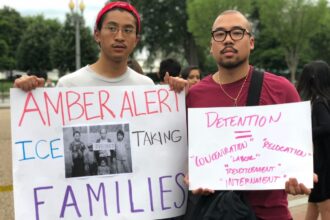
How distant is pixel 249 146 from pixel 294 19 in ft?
138

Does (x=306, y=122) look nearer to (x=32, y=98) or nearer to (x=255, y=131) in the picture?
(x=255, y=131)

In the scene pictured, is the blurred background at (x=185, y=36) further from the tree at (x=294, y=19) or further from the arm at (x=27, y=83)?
the arm at (x=27, y=83)

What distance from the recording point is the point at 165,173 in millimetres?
2760

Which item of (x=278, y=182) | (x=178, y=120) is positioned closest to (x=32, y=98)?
(x=178, y=120)

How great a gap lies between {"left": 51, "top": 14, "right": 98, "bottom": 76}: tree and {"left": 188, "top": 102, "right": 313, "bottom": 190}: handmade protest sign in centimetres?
4075

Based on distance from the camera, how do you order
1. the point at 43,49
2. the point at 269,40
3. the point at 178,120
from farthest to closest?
the point at 43,49 → the point at 269,40 → the point at 178,120

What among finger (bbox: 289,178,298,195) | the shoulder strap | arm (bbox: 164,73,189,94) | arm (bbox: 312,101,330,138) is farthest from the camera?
arm (bbox: 312,101,330,138)

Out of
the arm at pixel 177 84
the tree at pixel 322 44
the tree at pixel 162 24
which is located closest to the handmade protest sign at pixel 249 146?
the arm at pixel 177 84

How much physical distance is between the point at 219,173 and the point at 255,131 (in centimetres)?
29

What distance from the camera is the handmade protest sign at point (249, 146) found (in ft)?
8.12

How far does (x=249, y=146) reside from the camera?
8.31 ft

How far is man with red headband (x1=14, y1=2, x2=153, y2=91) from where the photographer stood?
2.64m

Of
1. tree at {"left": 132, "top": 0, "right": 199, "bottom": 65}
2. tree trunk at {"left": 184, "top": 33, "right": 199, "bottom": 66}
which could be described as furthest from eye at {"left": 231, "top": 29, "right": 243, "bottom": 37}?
tree trunk at {"left": 184, "top": 33, "right": 199, "bottom": 66}

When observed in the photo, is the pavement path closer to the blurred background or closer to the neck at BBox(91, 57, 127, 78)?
the neck at BBox(91, 57, 127, 78)
